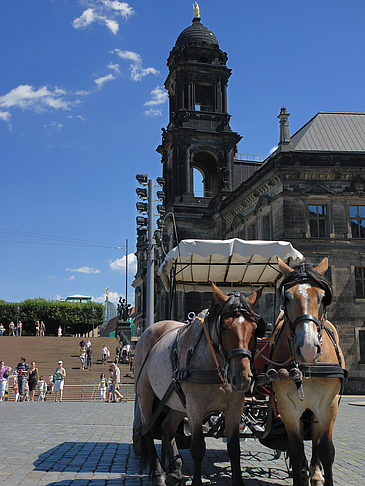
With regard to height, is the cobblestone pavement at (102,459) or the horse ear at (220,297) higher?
the horse ear at (220,297)

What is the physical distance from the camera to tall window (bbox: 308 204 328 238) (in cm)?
2919

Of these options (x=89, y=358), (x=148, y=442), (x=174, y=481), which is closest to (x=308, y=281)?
(x=174, y=481)

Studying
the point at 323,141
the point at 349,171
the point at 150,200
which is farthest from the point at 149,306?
the point at 323,141

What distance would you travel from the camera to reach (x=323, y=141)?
3262 cm

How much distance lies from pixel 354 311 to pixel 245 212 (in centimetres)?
1088

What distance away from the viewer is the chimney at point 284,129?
3052 centimetres

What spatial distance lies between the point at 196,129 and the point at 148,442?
40202mm

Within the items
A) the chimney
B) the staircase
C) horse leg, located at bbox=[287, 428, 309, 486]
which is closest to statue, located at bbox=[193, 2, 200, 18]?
the chimney

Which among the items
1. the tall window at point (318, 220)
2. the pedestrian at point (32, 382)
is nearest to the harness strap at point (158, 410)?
the pedestrian at point (32, 382)

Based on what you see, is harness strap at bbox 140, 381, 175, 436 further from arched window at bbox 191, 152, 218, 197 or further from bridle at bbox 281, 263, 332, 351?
arched window at bbox 191, 152, 218, 197

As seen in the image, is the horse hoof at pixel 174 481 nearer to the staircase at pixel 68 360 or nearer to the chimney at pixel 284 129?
the staircase at pixel 68 360

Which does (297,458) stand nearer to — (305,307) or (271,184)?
(305,307)

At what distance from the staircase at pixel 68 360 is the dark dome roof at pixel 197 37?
27.6 metres

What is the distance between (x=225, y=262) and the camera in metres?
8.70
